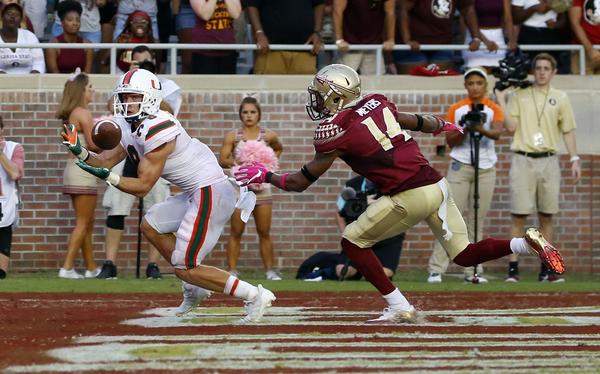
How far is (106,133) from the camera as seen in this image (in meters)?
8.69

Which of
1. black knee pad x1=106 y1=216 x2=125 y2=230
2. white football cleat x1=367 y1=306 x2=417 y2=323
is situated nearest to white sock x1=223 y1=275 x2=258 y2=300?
white football cleat x1=367 y1=306 x2=417 y2=323

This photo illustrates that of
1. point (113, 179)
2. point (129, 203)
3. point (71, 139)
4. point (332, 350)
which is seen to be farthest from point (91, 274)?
point (332, 350)

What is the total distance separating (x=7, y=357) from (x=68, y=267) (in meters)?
6.26

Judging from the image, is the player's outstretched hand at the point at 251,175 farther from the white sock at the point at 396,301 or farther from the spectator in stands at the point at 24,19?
the spectator in stands at the point at 24,19

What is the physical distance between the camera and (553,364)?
273 inches

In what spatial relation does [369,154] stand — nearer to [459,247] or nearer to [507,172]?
[459,247]

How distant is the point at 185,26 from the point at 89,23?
3.48ft

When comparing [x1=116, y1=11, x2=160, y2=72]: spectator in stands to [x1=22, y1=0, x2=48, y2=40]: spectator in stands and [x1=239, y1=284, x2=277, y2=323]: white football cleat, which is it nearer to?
[x1=22, y1=0, x2=48, y2=40]: spectator in stands

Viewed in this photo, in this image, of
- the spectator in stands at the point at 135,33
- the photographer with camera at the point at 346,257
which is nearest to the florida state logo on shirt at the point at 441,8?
the photographer with camera at the point at 346,257

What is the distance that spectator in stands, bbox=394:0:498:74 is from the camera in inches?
585

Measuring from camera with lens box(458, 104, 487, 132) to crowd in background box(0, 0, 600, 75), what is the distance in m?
1.93

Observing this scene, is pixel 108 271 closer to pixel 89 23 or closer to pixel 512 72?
pixel 89 23

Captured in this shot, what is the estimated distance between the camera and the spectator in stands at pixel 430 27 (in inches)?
585

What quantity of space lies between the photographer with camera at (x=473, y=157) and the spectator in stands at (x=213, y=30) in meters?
2.81
